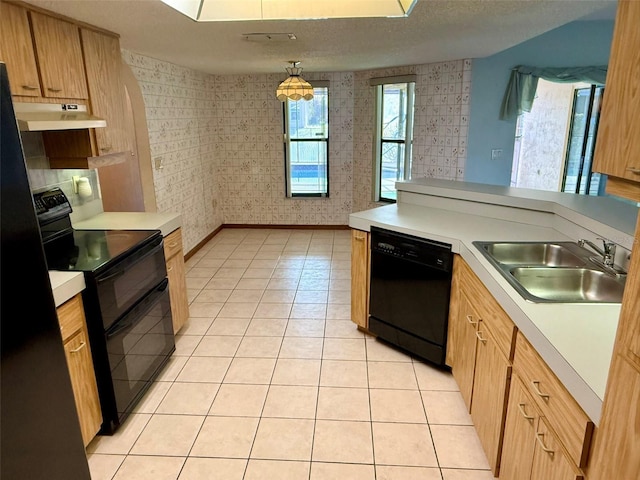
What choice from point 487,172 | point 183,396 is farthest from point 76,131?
point 487,172

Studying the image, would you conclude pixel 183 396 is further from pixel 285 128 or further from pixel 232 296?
pixel 285 128

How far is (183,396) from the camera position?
2492mm

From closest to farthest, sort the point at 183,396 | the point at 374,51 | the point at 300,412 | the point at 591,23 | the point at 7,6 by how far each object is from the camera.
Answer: the point at 7,6 → the point at 300,412 → the point at 183,396 → the point at 374,51 → the point at 591,23

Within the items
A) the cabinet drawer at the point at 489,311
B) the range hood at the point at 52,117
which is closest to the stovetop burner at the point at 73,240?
the range hood at the point at 52,117

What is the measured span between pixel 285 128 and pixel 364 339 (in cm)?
373

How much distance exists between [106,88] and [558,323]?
2.90 metres

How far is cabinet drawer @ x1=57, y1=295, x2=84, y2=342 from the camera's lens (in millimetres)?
1816

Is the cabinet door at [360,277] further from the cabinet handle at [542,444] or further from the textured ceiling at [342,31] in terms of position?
the cabinet handle at [542,444]

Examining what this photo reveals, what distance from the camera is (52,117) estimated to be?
2.15 m

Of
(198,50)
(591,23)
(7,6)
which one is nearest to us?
(7,6)

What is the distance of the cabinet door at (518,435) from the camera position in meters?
1.44

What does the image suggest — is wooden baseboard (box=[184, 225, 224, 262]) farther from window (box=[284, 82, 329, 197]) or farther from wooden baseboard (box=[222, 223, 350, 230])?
window (box=[284, 82, 329, 197])

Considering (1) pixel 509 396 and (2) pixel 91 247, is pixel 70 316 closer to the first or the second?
(2) pixel 91 247

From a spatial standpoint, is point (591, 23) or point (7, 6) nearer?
point (7, 6)
